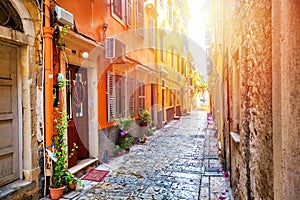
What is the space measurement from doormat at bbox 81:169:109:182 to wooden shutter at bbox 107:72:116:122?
1602mm

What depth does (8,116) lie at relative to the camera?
3.73 m

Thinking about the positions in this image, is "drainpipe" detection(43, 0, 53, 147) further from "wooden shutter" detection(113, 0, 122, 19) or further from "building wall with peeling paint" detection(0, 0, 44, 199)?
"wooden shutter" detection(113, 0, 122, 19)

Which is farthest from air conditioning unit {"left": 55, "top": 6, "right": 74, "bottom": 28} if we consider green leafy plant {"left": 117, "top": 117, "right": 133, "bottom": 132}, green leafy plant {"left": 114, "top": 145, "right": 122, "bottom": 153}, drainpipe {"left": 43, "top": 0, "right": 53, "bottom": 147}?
green leafy plant {"left": 114, "top": 145, "right": 122, "bottom": 153}

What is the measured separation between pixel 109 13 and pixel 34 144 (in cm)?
→ 461

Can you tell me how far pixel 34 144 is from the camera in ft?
13.1

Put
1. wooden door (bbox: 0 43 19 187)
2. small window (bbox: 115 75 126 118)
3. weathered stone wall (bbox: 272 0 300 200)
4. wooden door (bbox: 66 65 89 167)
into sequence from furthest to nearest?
small window (bbox: 115 75 126 118) < wooden door (bbox: 66 65 89 167) < wooden door (bbox: 0 43 19 187) < weathered stone wall (bbox: 272 0 300 200)

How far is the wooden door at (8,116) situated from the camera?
363 centimetres

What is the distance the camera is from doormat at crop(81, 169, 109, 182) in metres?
5.31

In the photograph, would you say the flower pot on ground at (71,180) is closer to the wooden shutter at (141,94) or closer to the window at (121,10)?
the window at (121,10)

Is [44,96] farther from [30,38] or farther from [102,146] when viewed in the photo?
[102,146]

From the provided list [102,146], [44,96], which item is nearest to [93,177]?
[102,146]

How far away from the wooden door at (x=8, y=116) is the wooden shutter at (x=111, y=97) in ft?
10.6

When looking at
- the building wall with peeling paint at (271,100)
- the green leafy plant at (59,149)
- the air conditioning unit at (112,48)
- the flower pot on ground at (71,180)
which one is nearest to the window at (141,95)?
the air conditioning unit at (112,48)

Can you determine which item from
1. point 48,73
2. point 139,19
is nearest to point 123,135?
point 48,73
